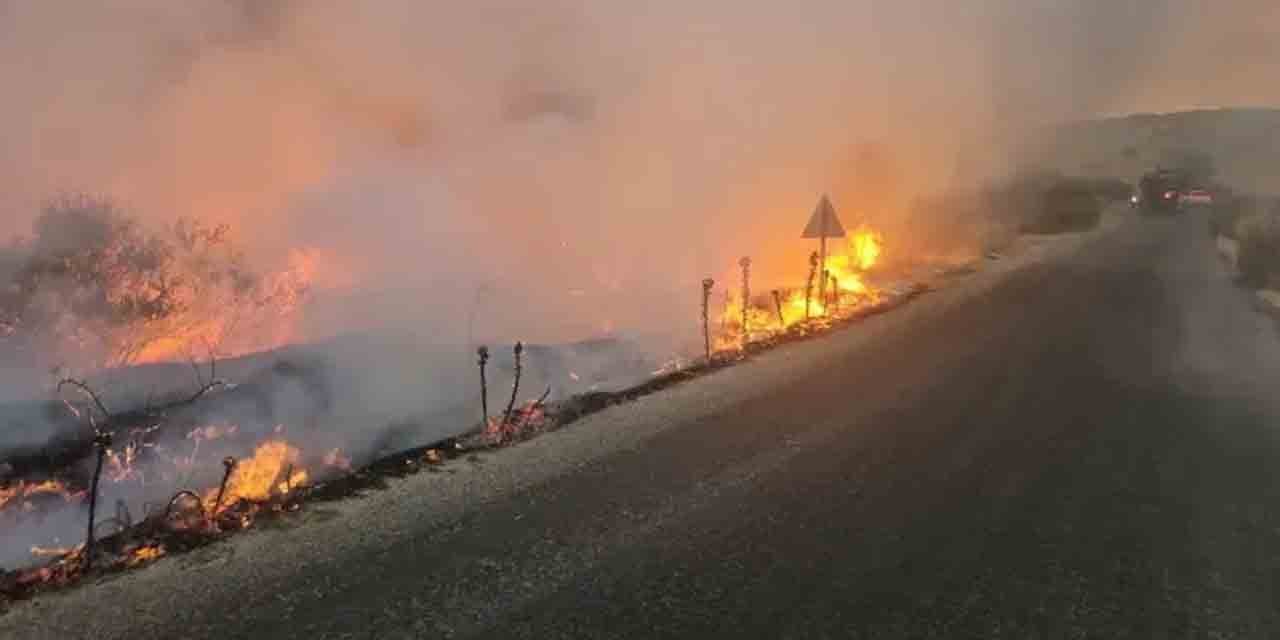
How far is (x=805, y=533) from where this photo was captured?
15.6ft

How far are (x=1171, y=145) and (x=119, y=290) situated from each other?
11896cm

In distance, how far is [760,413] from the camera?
24.2 feet

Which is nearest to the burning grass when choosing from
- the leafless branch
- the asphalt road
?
the asphalt road

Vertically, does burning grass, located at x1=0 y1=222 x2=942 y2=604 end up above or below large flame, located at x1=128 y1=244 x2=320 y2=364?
below

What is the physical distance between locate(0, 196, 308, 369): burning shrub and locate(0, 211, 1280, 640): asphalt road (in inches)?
240

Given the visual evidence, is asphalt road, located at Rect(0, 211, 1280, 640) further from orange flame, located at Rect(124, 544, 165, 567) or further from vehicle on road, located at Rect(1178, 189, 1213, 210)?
vehicle on road, located at Rect(1178, 189, 1213, 210)

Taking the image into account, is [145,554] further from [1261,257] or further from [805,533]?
[1261,257]

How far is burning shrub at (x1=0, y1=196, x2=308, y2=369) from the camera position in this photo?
9492mm

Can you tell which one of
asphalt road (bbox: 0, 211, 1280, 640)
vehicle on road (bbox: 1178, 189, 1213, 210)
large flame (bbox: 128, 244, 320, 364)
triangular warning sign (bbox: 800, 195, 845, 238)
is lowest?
vehicle on road (bbox: 1178, 189, 1213, 210)

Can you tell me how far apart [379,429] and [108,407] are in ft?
9.09

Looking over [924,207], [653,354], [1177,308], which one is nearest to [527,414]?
[653,354]

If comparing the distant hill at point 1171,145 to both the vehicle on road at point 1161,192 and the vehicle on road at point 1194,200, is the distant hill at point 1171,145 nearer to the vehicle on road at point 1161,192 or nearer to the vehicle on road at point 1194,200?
the vehicle on road at point 1194,200

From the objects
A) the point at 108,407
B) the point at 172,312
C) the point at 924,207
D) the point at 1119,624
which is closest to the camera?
the point at 1119,624

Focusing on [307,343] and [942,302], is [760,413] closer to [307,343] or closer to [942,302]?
[307,343]
